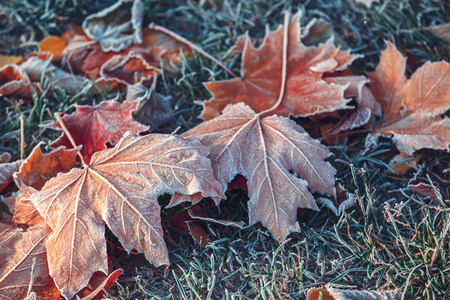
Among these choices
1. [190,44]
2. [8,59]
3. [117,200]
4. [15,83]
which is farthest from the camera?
[8,59]

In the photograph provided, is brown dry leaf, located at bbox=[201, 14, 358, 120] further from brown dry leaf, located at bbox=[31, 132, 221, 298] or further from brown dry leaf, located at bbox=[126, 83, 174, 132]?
brown dry leaf, located at bbox=[31, 132, 221, 298]

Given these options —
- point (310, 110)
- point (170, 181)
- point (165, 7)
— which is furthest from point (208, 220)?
point (165, 7)

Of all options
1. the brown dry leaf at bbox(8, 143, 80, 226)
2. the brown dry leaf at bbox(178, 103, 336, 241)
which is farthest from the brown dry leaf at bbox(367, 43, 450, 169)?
the brown dry leaf at bbox(8, 143, 80, 226)

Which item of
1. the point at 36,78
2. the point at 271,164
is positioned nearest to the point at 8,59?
the point at 36,78

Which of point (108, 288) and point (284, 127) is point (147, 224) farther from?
point (284, 127)

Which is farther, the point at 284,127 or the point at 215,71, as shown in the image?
the point at 215,71

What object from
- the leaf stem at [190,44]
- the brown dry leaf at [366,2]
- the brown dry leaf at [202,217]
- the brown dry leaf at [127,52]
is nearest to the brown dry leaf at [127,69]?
the brown dry leaf at [127,52]

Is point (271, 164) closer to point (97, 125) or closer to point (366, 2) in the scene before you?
point (97, 125)
